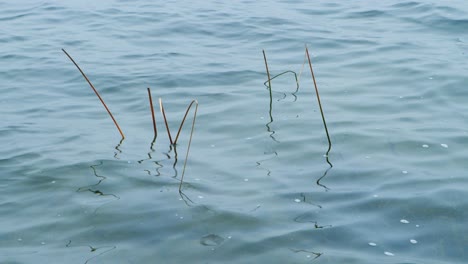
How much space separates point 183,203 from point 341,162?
1547mm

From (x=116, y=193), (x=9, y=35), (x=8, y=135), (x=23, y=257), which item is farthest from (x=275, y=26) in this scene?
(x=23, y=257)

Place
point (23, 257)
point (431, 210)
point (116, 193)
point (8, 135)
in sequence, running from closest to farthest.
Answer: point (23, 257)
point (431, 210)
point (116, 193)
point (8, 135)

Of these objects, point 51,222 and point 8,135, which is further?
point 8,135

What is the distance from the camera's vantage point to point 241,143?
750cm

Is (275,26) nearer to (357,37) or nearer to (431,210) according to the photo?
(357,37)

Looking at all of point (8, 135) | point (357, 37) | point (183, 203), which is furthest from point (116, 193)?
point (357, 37)

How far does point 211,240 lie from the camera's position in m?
5.61

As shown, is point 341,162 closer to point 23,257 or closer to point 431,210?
point 431,210

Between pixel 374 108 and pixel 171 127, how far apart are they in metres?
Answer: 2.14

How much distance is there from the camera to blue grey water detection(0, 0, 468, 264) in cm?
560

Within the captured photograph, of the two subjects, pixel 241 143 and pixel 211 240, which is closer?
pixel 211 240

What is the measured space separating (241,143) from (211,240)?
79.6 inches

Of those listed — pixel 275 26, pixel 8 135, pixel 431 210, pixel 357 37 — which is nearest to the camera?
pixel 431 210

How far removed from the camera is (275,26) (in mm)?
12172
